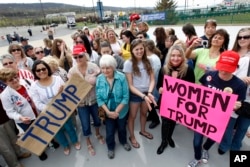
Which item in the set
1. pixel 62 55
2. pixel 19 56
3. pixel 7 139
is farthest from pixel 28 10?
pixel 7 139

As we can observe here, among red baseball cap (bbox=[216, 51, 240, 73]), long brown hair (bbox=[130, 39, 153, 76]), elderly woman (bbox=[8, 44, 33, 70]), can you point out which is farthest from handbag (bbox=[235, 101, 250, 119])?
elderly woman (bbox=[8, 44, 33, 70])

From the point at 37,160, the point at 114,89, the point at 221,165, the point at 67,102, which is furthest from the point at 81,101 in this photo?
the point at 221,165

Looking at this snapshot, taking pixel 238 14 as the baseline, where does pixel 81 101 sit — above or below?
below

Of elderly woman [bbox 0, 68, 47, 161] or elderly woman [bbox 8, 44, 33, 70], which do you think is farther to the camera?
elderly woman [bbox 8, 44, 33, 70]

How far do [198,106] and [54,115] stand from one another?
78.6 inches

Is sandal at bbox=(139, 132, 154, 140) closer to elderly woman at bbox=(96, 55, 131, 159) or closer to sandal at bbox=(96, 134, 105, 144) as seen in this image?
sandal at bbox=(96, 134, 105, 144)

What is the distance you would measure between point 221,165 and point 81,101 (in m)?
2.32

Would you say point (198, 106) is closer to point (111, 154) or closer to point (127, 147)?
point (127, 147)

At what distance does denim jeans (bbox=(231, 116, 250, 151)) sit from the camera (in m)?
2.55

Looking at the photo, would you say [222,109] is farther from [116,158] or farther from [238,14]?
[238,14]

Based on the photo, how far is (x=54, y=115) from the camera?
102 inches

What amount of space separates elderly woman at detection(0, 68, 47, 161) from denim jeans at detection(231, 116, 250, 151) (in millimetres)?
3047

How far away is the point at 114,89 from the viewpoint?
2.59 metres

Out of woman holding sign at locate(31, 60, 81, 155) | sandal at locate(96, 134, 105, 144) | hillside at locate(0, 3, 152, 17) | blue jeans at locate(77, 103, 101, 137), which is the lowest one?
sandal at locate(96, 134, 105, 144)
